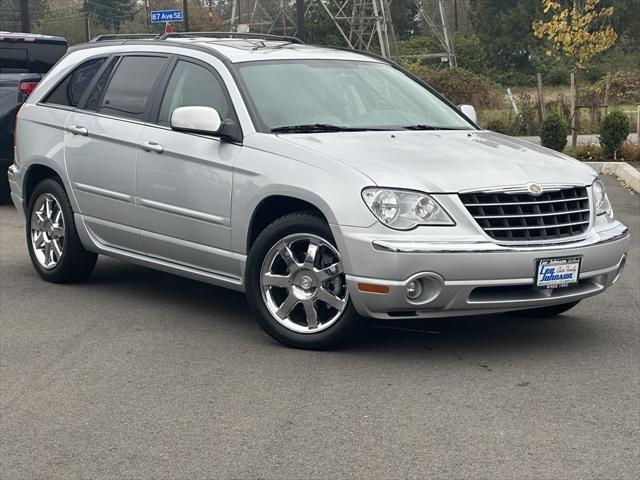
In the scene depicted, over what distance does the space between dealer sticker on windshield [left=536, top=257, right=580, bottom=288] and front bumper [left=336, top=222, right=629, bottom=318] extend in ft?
0.11

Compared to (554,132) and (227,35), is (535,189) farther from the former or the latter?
(554,132)

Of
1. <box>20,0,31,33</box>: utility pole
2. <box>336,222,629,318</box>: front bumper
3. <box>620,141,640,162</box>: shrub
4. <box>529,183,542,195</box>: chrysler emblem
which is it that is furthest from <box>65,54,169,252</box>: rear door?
<box>20,0,31,33</box>: utility pole

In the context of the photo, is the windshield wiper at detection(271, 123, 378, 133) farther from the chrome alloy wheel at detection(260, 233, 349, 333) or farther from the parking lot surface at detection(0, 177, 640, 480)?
the parking lot surface at detection(0, 177, 640, 480)

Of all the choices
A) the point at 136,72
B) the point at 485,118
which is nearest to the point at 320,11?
the point at 485,118

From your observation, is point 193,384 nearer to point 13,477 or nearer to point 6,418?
point 6,418

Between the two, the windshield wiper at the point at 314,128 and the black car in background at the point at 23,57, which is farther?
the black car in background at the point at 23,57

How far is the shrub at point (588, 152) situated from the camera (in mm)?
20656

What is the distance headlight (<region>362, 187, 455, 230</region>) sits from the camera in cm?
629

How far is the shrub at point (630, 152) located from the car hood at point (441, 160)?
44.5 ft

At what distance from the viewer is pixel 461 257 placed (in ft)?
20.4

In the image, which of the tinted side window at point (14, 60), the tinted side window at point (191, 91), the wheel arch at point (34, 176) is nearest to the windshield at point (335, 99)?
the tinted side window at point (191, 91)

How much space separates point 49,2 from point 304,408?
414ft

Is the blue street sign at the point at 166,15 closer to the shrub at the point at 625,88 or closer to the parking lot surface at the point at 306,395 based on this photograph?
the shrub at the point at 625,88

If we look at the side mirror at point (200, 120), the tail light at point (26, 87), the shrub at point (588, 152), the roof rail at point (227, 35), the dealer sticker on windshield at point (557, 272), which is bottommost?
the shrub at point (588, 152)
